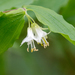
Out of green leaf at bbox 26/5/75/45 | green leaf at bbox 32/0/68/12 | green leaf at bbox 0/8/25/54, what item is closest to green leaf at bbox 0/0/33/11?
green leaf at bbox 32/0/68/12

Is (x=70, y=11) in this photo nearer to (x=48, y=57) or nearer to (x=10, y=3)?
(x=10, y=3)

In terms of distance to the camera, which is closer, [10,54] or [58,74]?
[10,54]

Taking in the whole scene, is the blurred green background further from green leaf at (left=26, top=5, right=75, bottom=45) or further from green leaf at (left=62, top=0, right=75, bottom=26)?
green leaf at (left=26, top=5, right=75, bottom=45)

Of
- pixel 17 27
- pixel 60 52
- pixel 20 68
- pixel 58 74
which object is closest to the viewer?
pixel 17 27

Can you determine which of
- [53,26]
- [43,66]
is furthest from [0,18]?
[43,66]

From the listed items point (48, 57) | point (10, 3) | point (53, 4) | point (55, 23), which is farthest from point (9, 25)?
point (48, 57)

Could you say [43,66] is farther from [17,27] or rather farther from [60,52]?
[17,27]
